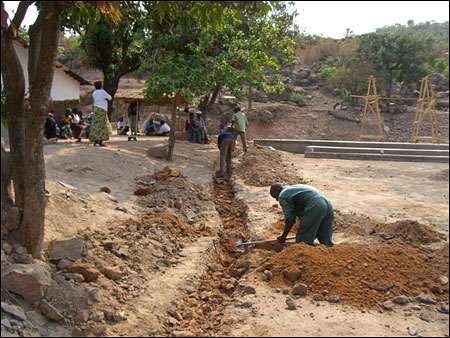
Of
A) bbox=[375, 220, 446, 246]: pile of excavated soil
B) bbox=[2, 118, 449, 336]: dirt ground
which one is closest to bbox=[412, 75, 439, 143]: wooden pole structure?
bbox=[2, 118, 449, 336]: dirt ground

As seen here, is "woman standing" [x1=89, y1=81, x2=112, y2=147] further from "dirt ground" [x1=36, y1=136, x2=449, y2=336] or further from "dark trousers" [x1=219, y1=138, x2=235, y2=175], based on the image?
"dark trousers" [x1=219, y1=138, x2=235, y2=175]

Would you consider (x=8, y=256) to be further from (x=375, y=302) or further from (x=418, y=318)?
(x=418, y=318)

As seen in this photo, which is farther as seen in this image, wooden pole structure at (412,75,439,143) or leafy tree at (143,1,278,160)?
wooden pole structure at (412,75,439,143)

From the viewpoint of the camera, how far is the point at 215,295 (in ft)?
16.9

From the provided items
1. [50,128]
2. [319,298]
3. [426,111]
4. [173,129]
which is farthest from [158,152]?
[426,111]

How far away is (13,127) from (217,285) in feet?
8.96

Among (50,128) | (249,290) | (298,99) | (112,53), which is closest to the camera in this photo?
(249,290)

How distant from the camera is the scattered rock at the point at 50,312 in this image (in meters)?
3.79

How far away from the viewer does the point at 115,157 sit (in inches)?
415

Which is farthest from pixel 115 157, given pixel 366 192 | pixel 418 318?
pixel 418 318

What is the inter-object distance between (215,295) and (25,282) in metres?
2.03

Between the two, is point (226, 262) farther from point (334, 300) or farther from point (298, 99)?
point (298, 99)

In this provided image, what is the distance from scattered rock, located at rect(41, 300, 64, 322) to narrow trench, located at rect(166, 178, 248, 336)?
93cm

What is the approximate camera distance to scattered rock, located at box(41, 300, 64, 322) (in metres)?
3.79
